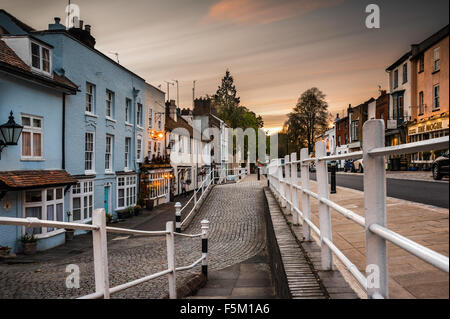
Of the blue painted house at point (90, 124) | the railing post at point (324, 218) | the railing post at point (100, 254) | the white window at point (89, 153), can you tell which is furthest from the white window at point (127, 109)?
the railing post at point (100, 254)

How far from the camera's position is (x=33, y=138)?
1441 cm

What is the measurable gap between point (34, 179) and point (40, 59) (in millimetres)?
5021

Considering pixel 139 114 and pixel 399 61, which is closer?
pixel 399 61

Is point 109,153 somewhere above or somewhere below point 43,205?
above

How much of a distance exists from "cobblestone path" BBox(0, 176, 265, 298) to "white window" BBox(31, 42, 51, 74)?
27.3 ft

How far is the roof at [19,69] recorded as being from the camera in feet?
41.0

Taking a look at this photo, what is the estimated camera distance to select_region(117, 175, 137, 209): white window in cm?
2255

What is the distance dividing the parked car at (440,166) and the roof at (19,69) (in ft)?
45.2

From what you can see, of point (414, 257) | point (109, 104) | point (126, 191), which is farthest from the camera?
point (126, 191)

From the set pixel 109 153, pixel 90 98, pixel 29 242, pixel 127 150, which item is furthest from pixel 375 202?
pixel 127 150

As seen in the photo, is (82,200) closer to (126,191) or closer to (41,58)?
(126,191)

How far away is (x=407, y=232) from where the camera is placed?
1.76m

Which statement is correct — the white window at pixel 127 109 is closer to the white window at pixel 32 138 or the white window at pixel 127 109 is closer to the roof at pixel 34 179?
the roof at pixel 34 179

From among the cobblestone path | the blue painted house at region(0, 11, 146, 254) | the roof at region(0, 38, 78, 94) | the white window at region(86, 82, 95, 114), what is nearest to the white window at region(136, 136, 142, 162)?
the blue painted house at region(0, 11, 146, 254)
